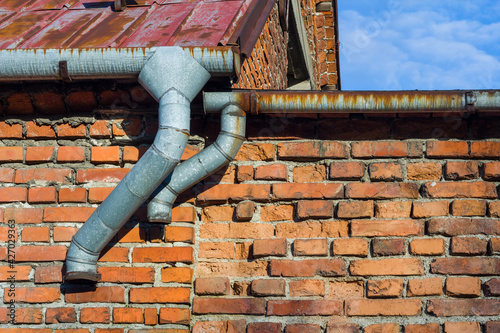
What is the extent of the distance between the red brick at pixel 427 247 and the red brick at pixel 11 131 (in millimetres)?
1902

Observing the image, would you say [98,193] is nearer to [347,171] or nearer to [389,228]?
[347,171]

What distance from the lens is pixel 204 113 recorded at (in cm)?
243

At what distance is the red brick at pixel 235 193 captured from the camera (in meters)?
2.43

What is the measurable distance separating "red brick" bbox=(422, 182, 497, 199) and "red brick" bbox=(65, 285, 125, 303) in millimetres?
1432

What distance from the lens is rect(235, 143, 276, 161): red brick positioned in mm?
2473

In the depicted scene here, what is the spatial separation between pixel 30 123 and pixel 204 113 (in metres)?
0.86

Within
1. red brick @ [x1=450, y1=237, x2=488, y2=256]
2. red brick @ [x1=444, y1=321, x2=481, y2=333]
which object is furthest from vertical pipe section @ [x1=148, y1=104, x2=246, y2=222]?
red brick @ [x1=444, y1=321, x2=481, y2=333]

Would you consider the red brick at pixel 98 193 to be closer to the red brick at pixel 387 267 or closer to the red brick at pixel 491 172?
the red brick at pixel 387 267

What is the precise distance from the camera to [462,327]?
223 centimetres

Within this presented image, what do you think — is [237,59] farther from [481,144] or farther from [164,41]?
[481,144]

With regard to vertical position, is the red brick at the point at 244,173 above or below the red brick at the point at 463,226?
above

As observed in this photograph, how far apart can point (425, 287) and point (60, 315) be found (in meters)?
1.59

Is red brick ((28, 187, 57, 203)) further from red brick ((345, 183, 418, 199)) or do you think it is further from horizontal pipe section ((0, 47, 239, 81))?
red brick ((345, 183, 418, 199))

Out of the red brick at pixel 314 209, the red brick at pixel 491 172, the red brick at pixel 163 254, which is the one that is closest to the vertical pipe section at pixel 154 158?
the red brick at pixel 163 254
